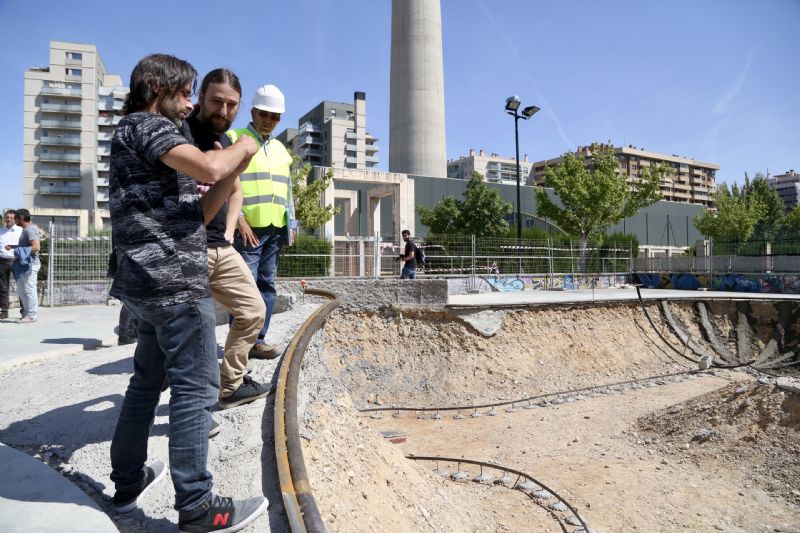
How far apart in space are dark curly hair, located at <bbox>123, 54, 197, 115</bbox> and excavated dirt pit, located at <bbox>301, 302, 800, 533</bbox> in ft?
6.98

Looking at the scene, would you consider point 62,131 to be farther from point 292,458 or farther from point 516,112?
point 292,458

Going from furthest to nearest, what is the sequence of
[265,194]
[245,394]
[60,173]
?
[60,173] < [265,194] < [245,394]

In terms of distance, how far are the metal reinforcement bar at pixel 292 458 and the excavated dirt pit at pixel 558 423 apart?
0.30m

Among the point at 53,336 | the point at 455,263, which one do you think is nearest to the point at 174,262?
the point at 53,336

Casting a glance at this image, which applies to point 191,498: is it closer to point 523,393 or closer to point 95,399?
point 95,399

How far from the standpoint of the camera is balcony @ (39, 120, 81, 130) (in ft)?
218

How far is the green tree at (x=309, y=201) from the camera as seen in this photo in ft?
89.0

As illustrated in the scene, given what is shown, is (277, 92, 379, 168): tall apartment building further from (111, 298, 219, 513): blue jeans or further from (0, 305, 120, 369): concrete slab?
(111, 298, 219, 513): blue jeans

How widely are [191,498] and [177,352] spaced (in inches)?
21.7

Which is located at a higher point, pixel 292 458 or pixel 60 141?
pixel 60 141

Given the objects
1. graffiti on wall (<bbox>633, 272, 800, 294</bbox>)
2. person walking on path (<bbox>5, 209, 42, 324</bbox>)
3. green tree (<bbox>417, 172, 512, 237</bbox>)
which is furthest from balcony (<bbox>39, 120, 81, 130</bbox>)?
graffiti on wall (<bbox>633, 272, 800, 294</bbox>)

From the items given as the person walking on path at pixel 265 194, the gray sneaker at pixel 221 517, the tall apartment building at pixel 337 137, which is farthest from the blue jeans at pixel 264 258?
the tall apartment building at pixel 337 137

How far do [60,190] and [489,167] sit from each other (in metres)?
93.7

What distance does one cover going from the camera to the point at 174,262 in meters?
1.86
